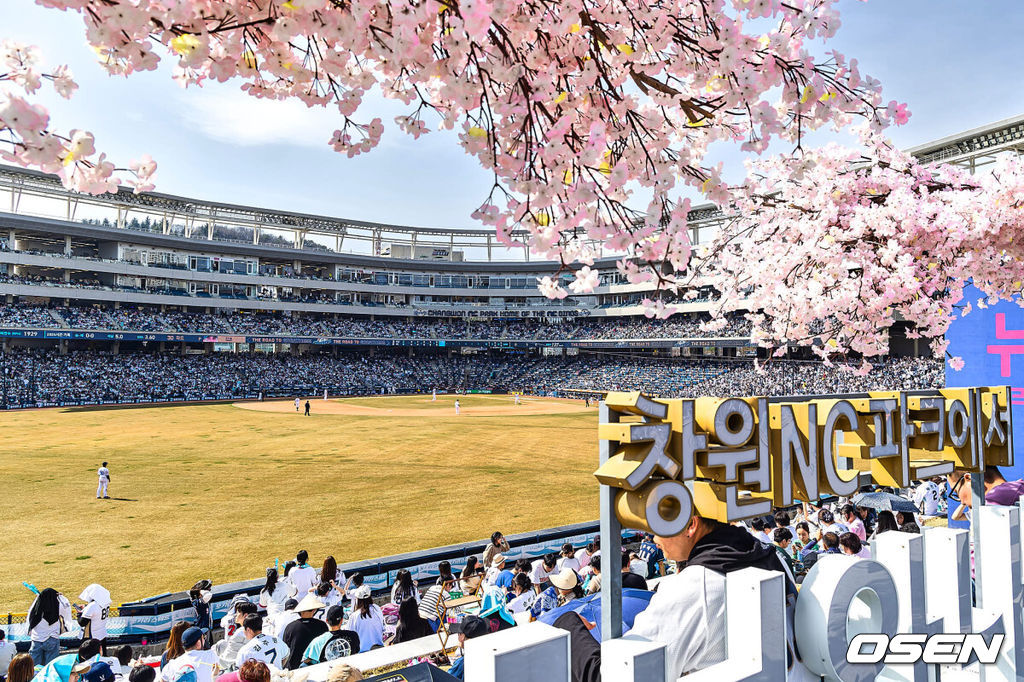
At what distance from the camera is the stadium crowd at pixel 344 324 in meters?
48.5

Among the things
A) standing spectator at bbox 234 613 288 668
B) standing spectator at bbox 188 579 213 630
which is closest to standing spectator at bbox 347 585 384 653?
standing spectator at bbox 234 613 288 668

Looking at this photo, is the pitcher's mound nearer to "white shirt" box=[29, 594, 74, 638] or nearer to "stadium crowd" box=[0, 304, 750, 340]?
"stadium crowd" box=[0, 304, 750, 340]

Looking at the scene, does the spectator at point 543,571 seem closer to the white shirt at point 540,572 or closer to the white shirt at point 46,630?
the white shirt at point 540,572

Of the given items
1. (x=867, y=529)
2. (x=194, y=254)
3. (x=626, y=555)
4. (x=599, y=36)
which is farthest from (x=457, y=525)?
(x=194, y=254)

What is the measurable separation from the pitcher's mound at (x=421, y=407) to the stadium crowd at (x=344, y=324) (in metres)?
12.7

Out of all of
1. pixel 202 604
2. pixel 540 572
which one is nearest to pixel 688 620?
pixel 540 572

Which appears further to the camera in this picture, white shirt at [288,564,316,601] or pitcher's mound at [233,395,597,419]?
pitcher's mound at [233,395,597,419]

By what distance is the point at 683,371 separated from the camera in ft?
180

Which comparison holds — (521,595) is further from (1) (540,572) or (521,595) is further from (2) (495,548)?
(2) (495,548)

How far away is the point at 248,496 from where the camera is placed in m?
17.0

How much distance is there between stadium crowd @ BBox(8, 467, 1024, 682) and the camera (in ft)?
11.9

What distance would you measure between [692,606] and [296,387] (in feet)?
186

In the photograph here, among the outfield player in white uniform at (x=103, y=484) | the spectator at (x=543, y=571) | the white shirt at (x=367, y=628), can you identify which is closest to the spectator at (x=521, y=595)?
the spectator at (x=543, y=571)

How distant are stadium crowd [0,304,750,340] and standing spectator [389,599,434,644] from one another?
134ft
